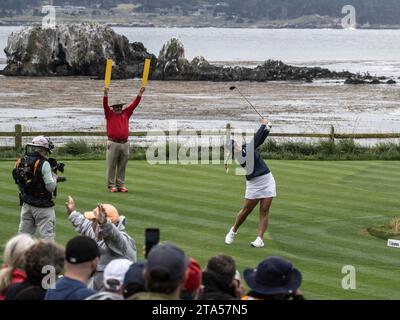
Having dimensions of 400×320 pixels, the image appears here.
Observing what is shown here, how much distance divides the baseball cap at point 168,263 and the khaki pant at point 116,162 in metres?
14.9

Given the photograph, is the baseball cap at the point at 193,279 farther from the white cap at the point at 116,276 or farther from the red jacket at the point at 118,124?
the red jacket at the point at 118,124

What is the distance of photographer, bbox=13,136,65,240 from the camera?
14.2 metres

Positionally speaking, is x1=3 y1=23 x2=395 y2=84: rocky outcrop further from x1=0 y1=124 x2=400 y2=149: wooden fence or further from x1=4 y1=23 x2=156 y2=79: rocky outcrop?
x1=0 y1=124 x2=400 y2=149: wooden fence

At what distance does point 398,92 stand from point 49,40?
39.8 m

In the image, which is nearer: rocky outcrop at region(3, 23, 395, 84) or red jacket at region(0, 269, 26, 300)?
red jacket at region(0, 269, 26, 300)

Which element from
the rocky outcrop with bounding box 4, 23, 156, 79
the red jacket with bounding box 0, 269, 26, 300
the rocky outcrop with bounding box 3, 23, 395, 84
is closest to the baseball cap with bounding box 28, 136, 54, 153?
the red jacket with bounding box 0, 269, 26, 300

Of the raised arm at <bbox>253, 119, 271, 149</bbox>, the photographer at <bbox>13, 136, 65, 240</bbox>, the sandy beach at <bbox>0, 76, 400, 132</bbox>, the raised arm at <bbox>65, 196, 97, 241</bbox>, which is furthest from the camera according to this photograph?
the sandy beach at <bbox>0, 76, 400, 132</bbox>

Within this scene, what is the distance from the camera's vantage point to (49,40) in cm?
10206

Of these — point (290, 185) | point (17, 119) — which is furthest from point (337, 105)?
point (290, 185)

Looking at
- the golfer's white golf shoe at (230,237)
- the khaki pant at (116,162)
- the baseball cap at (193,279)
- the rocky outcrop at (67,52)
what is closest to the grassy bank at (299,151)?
the khaki pant at (116,162)

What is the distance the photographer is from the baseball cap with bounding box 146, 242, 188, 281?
714 centimetres

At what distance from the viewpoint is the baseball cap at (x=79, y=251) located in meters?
8.26

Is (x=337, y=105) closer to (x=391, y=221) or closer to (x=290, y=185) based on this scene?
(x=290, y=185)

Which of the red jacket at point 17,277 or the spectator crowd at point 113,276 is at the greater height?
the spectator crowd at point 113,276
